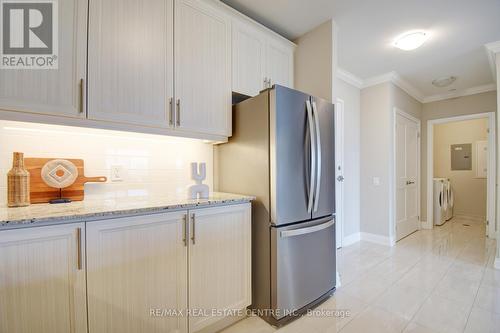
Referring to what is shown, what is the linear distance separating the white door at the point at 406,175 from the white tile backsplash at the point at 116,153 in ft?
10.7

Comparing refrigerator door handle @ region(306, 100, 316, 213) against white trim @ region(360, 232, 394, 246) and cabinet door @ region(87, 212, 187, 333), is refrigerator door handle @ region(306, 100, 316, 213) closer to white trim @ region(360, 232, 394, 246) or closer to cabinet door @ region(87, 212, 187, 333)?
cabinet door @ region(87, 212, 187, 333)

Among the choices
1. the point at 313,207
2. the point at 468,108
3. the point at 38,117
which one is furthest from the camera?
the point at 468,108

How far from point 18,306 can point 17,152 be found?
0.85 m

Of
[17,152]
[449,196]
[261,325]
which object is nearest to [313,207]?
[261,325]

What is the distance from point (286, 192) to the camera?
1.67 metres

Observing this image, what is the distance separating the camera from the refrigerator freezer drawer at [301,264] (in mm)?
1632

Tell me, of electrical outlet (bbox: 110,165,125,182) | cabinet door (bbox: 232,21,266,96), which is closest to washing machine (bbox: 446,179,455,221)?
cabinet door (bbox: 232,21,266,96)

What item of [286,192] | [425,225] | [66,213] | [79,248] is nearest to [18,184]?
[66,213]

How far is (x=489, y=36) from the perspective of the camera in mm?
2449

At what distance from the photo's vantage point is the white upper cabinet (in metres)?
1.99

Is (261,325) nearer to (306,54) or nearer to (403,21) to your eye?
(306,54)

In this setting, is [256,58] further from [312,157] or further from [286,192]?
[286,192]

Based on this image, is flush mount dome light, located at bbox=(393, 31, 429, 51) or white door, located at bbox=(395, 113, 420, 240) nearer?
flush mount dome light, located at bbox=(393, 31, 429, 51)

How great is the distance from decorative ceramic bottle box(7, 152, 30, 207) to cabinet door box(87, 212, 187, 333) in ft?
1.80
